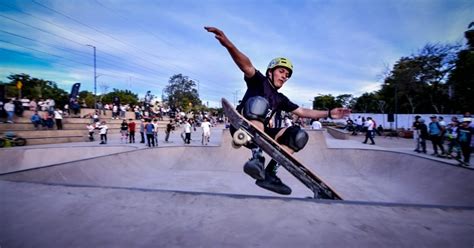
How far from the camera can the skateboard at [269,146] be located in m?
3.06

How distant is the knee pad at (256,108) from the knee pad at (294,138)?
46 centimetres

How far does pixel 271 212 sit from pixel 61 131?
56.9ft

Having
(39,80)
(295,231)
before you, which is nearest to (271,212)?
(295,231)

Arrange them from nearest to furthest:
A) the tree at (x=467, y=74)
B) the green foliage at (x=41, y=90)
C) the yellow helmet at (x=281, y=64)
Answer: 1. the yellow helmet at (x=281, y=64)
2. the tree at (x=467, y=74)
3. the green foliage at (x=41, y=90)

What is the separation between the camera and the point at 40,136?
47.2ft

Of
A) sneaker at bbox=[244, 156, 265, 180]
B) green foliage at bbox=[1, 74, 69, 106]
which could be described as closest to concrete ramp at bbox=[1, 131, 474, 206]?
sneaker at bbox=[244, 156, 265, 180]

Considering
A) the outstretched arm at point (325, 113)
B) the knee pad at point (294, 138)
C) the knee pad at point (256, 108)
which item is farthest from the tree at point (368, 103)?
the knee pad at point (256, 108)

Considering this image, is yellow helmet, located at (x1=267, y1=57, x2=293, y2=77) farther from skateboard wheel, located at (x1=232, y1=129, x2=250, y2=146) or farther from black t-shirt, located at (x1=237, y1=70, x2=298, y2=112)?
skateboard wheel, located at (x1=232, y1=129, x2=250, y2=146)

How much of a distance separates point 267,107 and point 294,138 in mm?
567

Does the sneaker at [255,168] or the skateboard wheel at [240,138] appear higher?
the skateboard wheel at [240,138]

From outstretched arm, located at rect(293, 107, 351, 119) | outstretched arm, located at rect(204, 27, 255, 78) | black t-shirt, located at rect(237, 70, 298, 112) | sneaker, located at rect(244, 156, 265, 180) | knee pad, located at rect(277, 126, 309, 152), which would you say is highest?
outstretched arm, located at rect(204, 27, 255, 78)

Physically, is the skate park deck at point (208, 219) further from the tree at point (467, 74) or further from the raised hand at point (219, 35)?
the tree at point (467, 74)

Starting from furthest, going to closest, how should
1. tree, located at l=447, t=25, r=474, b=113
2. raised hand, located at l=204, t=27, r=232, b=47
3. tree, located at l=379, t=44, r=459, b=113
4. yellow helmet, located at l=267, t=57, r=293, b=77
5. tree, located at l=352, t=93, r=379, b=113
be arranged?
tree, located at l=352, t=93, r=379, b=113
tree, located at l=379, t=44, r=459, b=113
tree, located at l=447, t=25, r=474, b=113
yellow helmet, located at l=267, t=57, r=293, b=77
raised hand, located at l=204, t=27, r=232, b=47

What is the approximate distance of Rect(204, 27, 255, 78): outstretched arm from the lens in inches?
101
